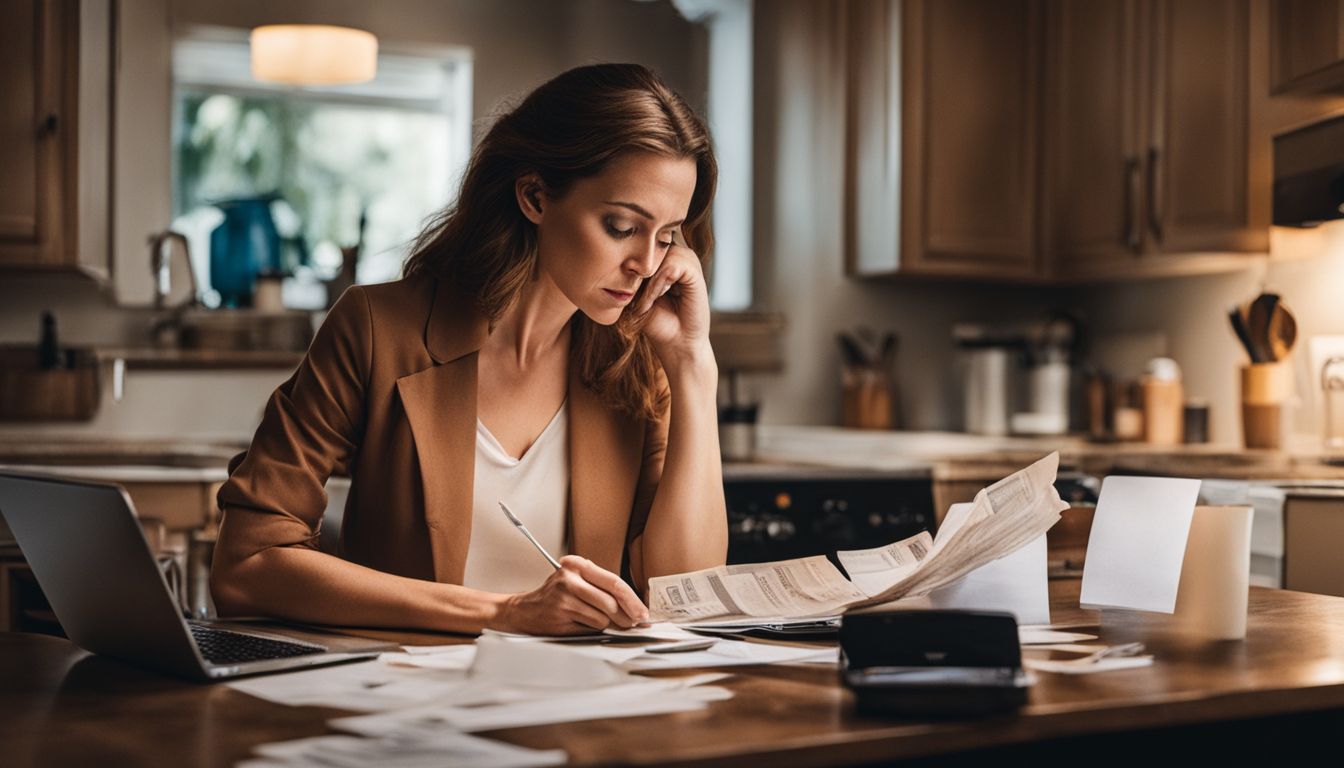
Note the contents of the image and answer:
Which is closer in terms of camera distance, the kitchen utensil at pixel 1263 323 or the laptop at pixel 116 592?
the laptop at pixel 116 592

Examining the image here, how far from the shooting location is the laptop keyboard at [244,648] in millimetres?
1142

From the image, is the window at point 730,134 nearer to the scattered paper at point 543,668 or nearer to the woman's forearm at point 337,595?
the woman's forearm at point 337,595

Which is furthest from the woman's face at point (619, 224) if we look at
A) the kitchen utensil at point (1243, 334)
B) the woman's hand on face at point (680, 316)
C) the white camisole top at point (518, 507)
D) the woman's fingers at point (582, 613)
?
the kitchen utensil at point (1243, 334)

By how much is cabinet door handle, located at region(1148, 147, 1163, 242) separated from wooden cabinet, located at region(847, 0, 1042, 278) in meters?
0.51

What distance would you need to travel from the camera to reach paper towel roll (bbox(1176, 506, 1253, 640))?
1.27 meters

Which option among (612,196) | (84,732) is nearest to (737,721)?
(84,732)

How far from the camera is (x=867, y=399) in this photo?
4195mm

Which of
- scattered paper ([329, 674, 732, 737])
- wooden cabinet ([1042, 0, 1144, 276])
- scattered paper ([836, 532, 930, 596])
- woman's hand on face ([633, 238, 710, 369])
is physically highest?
wooden cabinet ([1042, 0, 1144, 276])

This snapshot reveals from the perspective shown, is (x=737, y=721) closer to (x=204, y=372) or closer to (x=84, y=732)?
(x=84, y=732)

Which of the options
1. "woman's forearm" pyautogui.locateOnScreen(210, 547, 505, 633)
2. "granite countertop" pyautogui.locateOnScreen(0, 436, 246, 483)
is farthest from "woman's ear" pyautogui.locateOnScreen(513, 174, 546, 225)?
"granite countertop" pyautogui.locateOnScreen(0, 436, 246, 483)

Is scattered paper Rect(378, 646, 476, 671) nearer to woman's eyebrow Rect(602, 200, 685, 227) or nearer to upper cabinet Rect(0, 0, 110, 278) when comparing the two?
woman's eyebrow Rect(602, 200, 685, 227)

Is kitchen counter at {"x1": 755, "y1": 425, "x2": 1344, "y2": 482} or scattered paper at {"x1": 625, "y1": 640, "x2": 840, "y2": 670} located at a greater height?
kitchen counter at {"x1": 755, "y1": 425, "x2": 1344, "y2": 482}

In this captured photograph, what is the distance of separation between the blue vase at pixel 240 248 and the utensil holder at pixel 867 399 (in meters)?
1.79

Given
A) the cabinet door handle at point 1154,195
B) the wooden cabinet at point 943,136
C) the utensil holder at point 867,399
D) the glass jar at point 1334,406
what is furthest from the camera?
the utensil holder at point 867,399
